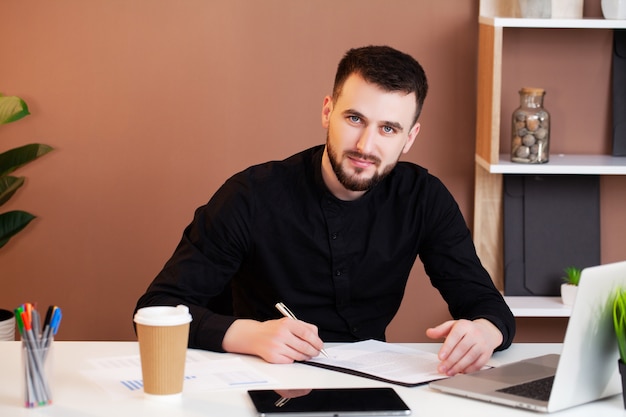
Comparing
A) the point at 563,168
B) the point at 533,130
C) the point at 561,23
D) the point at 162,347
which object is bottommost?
the point at 162,347

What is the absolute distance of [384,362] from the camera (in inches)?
67.9

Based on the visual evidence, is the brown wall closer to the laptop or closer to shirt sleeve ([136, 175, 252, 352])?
shirt sleeve ([136, 175, 252, 352])

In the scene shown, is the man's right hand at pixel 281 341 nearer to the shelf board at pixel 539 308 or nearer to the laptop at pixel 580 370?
the laptop at pixel 580 370

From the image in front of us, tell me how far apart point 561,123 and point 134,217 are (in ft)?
5.08

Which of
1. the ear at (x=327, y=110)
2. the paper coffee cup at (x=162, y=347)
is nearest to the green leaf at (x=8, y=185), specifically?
the ear at (x=327, y=110)

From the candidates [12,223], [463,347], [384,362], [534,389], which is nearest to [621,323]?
[534,389]

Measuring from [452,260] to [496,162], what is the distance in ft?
2.66

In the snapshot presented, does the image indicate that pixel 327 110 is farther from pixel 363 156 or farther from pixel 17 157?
pixel 17 157

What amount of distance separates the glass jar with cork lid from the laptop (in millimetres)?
1495

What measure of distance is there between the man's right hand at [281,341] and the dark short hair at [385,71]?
61cm

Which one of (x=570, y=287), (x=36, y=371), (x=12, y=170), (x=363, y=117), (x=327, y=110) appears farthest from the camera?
(x=12, y=170)

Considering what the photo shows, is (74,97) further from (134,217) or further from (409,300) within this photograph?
(409,300)

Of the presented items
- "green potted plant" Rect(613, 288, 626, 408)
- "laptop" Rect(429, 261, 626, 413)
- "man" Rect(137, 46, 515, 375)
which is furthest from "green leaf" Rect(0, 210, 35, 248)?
"green potted plant" Rect(613, 288, 626, 408)

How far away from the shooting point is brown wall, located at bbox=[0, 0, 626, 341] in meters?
3.21
